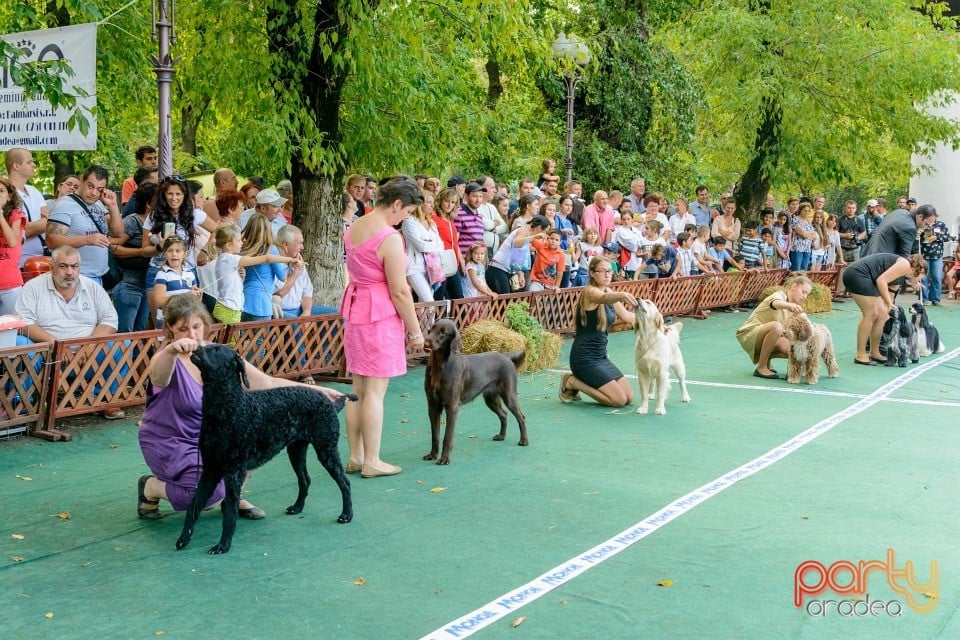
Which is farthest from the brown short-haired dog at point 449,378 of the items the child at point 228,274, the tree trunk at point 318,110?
the tree trunk at point 318,110

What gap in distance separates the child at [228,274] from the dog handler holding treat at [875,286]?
296 inches

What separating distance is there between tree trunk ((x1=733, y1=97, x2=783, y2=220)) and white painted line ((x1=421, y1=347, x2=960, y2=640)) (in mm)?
15255

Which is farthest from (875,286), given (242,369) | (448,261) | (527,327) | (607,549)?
(242,369)

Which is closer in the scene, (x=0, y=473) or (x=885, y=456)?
(x=0, y=473)

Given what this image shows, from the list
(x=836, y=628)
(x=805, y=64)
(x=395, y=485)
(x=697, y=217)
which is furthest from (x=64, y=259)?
(x=805, y=64)

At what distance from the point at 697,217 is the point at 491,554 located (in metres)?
15.8

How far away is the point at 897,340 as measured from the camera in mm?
13289

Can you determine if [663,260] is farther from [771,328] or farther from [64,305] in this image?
[64,305]

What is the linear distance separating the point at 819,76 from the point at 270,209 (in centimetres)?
1501

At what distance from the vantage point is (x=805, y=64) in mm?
22922

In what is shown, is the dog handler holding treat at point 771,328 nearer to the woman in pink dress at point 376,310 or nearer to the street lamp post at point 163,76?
the woman in pink dress at point 376,310

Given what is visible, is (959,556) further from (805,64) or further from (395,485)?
(805,64)

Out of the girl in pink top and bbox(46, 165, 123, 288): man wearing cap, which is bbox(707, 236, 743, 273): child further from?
the girl in pink top

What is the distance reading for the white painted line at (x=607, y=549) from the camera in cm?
488
